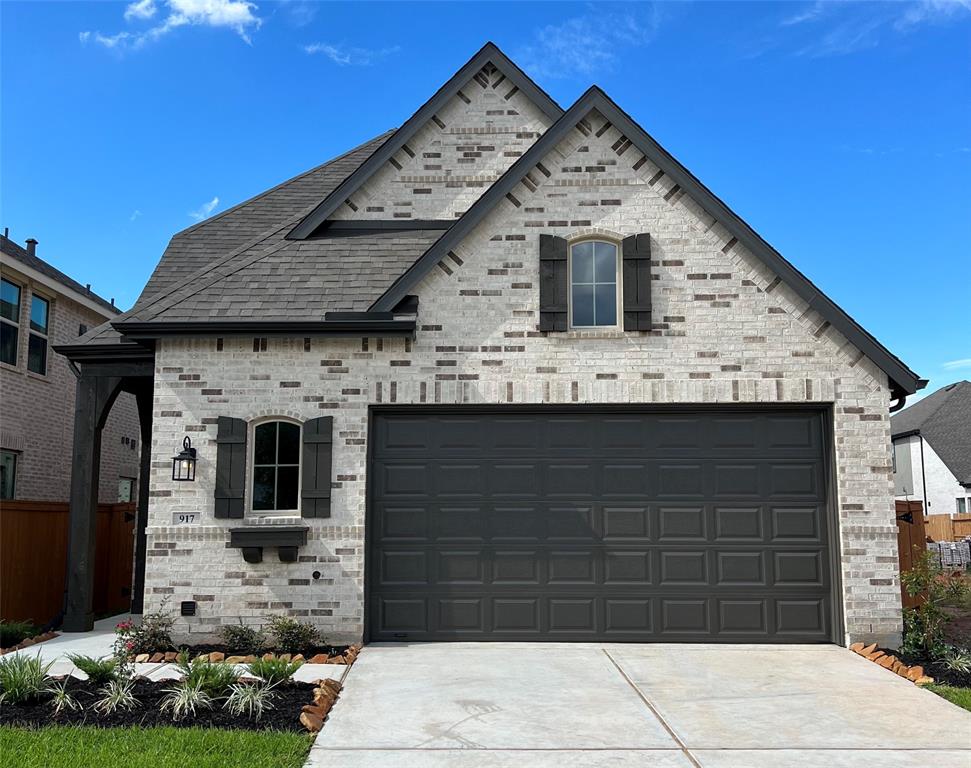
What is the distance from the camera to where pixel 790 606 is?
33.9ft

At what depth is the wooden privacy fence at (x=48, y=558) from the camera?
1132cm

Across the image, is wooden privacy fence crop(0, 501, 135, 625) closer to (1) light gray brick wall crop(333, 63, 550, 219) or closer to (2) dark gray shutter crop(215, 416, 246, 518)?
(2) dark gray shutter crop(215, 416, 246, 518)

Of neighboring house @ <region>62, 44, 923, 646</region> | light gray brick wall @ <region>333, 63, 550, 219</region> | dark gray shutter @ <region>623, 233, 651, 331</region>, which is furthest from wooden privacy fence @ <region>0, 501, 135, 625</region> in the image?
dark gray shutter @ <region>623, 233, 651, 331</region>

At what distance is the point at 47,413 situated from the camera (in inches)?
669

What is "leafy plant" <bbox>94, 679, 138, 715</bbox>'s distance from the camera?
22.8 feet

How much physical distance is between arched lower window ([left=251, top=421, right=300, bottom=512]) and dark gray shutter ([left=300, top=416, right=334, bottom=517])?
22 centimetres

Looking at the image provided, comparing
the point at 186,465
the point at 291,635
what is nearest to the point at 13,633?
the point at 186,465

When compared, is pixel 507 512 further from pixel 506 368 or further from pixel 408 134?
pixel 408 134

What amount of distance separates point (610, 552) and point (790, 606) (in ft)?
7.63

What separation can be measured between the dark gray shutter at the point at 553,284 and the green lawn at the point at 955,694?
18.3 feet

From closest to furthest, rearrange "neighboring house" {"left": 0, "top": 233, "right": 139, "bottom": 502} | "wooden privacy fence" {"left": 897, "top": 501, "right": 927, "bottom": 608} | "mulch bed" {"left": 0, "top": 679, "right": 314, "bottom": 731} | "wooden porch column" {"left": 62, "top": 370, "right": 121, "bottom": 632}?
"mulch bed" {"left": 0, "top": 679, "right": 314, "bottom": 731} < "wooden porch column" {"left": 62, "top": 370, "right": 121, "bottom": 632} < "wooden privacy fence" {"left": 897, "top": 501, "right": 927, "bottom": 608} < "neighboring house" {"left": 0, "top": 233, "right": 139, "bottom": 502}

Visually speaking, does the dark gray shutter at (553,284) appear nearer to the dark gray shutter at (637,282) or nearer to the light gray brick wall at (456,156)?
the dark gray shutter at (637,282)

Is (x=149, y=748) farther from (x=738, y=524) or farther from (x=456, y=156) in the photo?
(x=456, y=156)

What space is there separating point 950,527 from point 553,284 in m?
25.7
